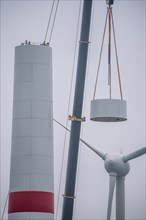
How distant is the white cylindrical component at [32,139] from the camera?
47.9 meters

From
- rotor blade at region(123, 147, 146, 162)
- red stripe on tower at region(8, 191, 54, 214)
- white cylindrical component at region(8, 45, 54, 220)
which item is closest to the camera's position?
red stripe on tower at region(8, 191, 54, 214)


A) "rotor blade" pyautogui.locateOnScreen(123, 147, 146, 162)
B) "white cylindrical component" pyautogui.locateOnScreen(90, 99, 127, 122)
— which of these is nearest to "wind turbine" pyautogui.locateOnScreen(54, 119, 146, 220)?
"rotor blade" pyautogui.locateOnScreen(123, 147, 146, 162)

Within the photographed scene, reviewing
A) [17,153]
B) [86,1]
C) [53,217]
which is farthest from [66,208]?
[86,1]

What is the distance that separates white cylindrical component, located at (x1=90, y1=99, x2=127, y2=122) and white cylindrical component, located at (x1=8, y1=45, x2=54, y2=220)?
3.00 m

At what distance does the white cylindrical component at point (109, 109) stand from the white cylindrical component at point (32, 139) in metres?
3.00

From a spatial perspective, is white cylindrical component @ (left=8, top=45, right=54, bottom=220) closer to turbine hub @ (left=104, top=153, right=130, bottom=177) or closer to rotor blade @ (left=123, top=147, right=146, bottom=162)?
rotor blade @ (left=123, top=147, right=146, bottom=162)

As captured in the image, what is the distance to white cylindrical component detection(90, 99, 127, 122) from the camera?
48188 millimetres

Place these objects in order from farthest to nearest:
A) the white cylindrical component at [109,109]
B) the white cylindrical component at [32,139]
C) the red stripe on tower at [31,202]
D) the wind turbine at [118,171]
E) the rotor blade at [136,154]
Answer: the wind turbine at [118,171] → the rotor blade at [136,154] → the white cylindrical component at [109,109] → the white cylindrical component at [32,139] → the red stripe on tower at [31,202]

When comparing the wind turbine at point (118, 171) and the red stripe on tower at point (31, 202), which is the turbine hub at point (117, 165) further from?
the red stripe on tower at point (31, 202)

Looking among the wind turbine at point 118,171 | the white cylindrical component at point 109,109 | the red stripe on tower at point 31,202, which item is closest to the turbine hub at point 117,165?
the wind turbine at point 118,171

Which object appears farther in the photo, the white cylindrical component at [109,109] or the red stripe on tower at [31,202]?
the white cylindrical component at [109,109]

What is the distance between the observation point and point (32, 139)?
48.3 m

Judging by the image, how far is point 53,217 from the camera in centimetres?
4862

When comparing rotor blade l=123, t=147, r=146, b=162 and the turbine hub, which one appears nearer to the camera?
rotor blade l=123, t=147, r=146, b=162
